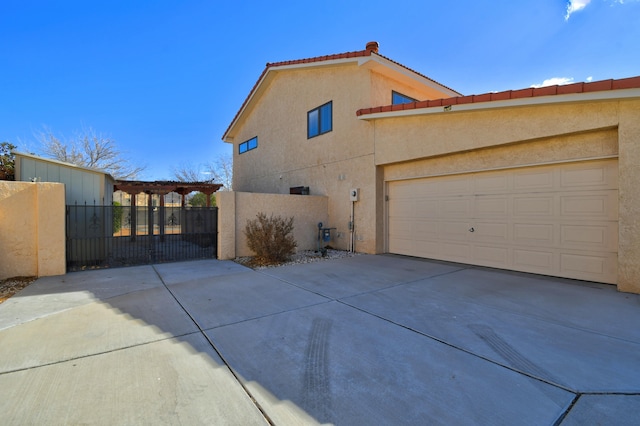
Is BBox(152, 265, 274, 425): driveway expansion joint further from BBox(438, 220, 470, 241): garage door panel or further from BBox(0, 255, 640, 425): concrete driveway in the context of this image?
BBox(438, 220, 470, 241): garage door panel

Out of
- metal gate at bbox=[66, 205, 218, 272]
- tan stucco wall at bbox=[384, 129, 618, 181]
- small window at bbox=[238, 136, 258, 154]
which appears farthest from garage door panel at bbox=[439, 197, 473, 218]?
small window at bbox=[238, 136, 258, 154]

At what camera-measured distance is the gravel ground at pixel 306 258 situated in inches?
338

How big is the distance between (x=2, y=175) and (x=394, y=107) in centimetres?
1379

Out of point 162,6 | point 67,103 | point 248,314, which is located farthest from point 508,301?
point 67,103

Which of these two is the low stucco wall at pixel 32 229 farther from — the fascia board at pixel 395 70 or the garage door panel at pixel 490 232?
the garage door panel at pixel 490 232

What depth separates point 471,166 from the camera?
7867mm

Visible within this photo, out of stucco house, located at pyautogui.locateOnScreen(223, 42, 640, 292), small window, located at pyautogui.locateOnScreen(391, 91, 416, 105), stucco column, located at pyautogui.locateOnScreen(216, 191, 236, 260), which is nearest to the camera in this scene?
stucco house, located at pyautogui.locateOnScreen(223, 42, 640, 292)

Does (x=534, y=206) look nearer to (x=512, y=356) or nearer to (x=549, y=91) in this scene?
(x=549, y=91)

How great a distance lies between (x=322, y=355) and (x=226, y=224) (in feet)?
23.4

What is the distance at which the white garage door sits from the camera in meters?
5.95

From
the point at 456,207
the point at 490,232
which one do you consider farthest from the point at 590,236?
the point at 456,207

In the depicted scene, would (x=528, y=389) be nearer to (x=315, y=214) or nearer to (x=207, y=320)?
(x=207, y=320)

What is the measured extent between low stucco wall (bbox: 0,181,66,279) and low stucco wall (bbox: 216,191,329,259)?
3909mm

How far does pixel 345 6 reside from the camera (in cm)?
1012
